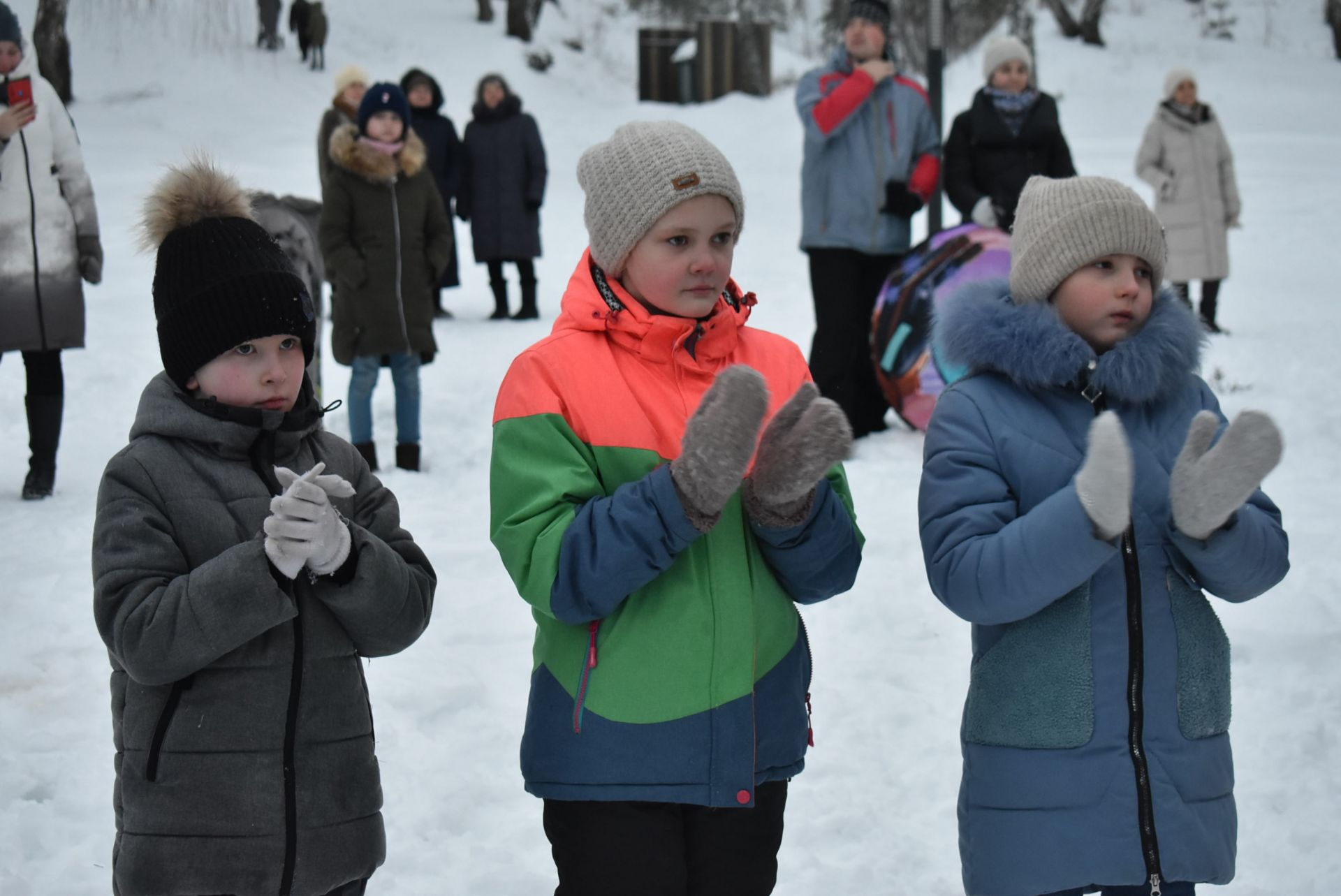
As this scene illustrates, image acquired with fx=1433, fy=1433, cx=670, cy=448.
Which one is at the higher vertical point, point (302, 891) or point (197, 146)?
point (197, 146)

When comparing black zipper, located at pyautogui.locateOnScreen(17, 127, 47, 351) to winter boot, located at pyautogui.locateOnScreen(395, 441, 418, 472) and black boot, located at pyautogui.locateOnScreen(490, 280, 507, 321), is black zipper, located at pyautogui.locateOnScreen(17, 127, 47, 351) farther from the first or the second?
black boot, located at pyautogui.locateOnScreen(490, 280, 507, 321)

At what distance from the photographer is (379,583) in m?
2.02

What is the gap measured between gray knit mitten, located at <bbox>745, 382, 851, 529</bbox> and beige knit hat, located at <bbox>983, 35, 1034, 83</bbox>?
4938 mm

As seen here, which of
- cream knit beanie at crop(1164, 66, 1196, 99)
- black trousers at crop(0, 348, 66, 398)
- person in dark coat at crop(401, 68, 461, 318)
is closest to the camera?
black trousers at crop(0, 348, 66, 398)

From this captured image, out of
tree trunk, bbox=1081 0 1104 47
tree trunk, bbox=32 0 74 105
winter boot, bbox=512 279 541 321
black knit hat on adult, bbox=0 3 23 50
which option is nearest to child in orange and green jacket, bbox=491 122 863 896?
tree trunk, bbox=32 0 74 105

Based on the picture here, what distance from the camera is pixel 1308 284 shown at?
1037cm

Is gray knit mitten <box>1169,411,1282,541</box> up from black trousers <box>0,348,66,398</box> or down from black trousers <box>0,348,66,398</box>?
up

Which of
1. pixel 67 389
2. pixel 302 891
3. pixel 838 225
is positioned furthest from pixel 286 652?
pixel 67 389

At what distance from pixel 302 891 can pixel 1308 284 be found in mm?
9986

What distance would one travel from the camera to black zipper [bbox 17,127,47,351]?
5.08 metres

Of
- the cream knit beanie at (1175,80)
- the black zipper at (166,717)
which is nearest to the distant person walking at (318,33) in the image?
the cream knit beanie at (1175,80)

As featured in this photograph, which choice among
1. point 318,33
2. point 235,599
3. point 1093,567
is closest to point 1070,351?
point 1093,567

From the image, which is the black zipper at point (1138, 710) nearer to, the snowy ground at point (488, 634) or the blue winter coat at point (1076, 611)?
the blue winter coat at point (1076, 611)

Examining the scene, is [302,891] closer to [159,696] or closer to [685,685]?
[159,696]
